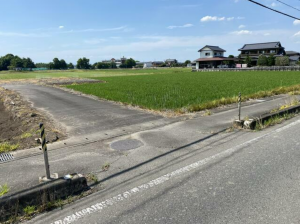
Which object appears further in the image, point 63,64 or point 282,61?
point 63,64

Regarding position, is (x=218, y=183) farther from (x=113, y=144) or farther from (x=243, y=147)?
(x=113, y=144)

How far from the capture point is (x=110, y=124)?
8.01m

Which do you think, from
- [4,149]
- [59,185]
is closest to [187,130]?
[59,185]

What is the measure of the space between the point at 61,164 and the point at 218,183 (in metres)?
3.00

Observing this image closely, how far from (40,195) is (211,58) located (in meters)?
72.4

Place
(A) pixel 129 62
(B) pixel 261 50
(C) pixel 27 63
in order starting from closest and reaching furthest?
(B) pixel 261 50, (C) pixel 27 63, (A) pixel 129 62

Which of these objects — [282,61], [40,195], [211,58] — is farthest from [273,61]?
[40,195]

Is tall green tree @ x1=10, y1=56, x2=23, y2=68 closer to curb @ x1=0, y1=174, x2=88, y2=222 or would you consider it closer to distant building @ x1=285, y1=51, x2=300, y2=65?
distant building @ x1=285, y1=51, x2=300, y2=65

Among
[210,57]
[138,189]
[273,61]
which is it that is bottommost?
[138,189]

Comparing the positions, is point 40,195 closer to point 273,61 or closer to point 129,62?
point 273,61

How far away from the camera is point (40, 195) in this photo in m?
3.33

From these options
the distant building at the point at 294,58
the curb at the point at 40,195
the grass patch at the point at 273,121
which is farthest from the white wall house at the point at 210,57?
the curb at the point at 40,195

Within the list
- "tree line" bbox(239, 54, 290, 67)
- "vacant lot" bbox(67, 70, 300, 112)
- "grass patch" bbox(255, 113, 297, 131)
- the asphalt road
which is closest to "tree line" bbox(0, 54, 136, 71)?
"tree line" bbox(239, 54, 290, 67)

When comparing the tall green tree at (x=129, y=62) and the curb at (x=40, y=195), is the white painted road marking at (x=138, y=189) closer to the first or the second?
the curb at (x=40, y=195)
